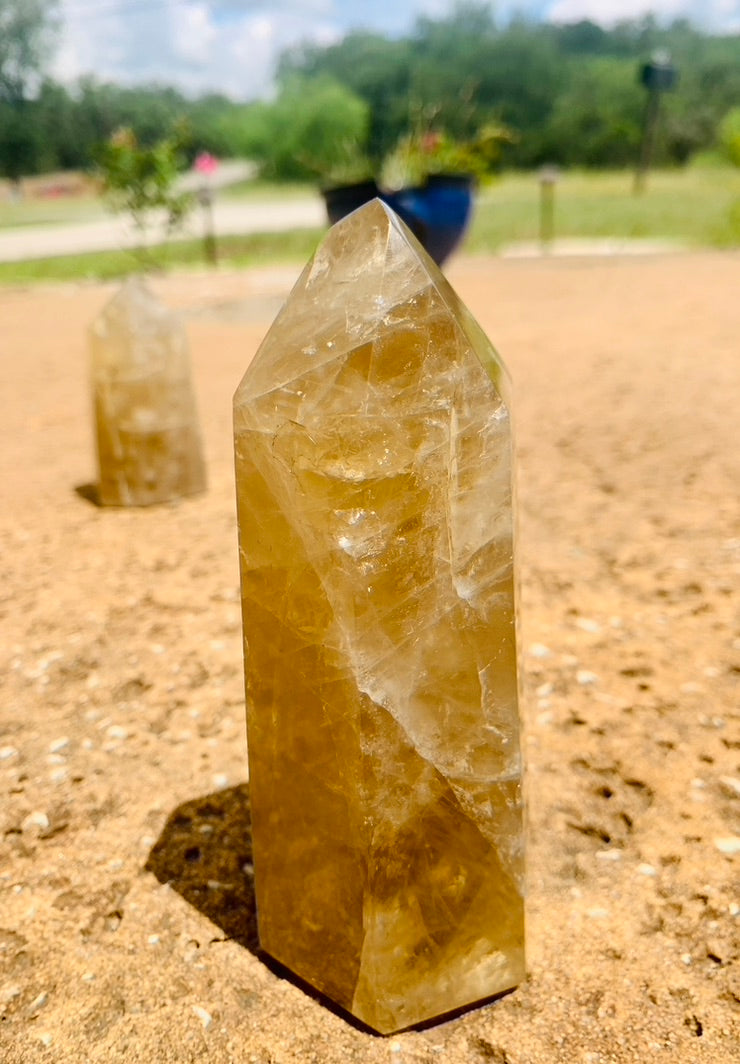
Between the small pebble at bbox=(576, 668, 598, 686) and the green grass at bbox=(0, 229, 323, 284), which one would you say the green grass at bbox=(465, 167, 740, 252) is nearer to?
the green grass at bbox=(0, 229, 323, 284)

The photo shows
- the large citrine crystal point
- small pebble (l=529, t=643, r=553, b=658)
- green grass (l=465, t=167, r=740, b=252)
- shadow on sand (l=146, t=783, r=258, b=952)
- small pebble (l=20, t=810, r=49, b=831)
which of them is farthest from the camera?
green grass (l=465, t=167, r=740, b=252)

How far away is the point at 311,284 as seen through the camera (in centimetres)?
129

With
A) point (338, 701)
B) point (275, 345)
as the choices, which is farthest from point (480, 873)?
point (275, 345)

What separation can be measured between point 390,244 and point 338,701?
0.61 meters

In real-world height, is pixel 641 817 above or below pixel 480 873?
below

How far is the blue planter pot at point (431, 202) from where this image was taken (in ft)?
23.0

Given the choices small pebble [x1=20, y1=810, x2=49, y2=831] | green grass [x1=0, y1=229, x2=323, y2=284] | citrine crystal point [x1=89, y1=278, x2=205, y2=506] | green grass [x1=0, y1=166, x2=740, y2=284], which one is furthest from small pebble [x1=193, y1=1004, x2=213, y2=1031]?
green grass [x1=0, y1=229, x2=323, y2=284]

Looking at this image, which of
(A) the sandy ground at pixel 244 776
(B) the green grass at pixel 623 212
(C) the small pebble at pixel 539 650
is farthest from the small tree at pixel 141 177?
(C) the small pebble at pixel 539 650

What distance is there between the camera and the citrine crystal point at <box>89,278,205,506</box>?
354 cm

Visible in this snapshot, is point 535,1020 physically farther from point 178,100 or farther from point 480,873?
point 178,100

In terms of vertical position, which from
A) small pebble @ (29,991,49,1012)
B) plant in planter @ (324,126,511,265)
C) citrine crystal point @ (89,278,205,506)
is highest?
plant in planter @ (324,126,511,265)

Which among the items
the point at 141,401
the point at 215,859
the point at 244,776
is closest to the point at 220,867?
the point at 215,859

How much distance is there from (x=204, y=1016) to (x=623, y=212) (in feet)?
62.1

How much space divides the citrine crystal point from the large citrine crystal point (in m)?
2.36
